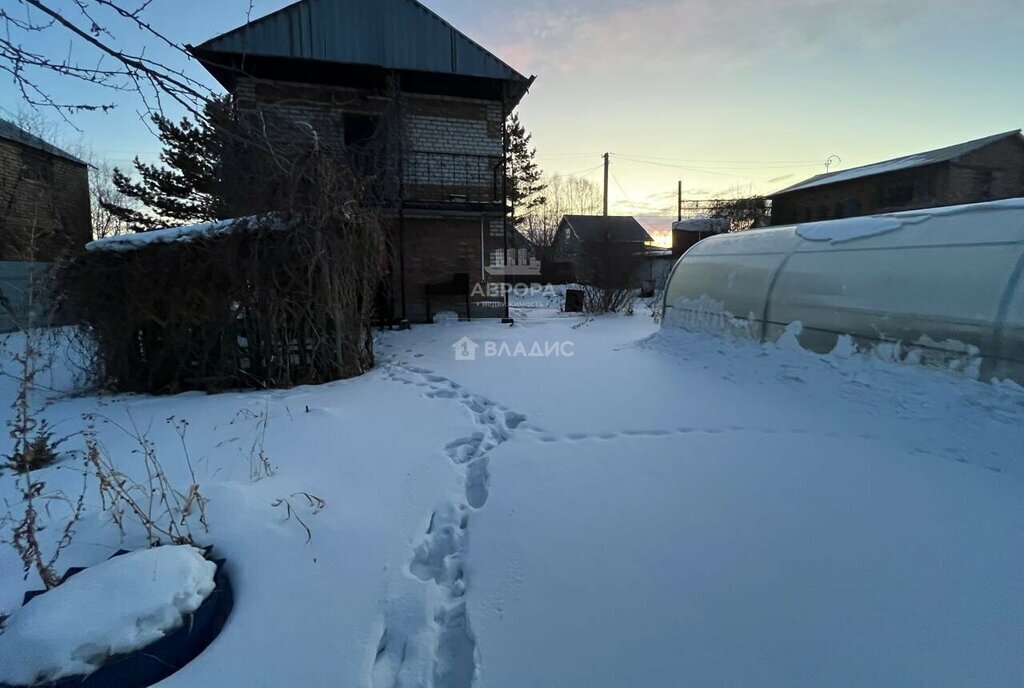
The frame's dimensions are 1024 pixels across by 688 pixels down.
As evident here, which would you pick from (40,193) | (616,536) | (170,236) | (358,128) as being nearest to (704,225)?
(358,128)

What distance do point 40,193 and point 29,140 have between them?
225 centimetres

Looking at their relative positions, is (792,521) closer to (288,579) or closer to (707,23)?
(288,579)

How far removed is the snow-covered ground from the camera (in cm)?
155

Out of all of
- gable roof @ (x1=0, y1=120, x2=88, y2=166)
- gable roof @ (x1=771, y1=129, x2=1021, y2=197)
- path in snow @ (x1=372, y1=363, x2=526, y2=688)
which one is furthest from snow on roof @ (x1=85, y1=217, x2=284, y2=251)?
gable roof @ (x1=771, y1=129, x2=1021, y2=197)

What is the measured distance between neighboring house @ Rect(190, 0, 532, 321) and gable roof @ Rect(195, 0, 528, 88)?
22mm

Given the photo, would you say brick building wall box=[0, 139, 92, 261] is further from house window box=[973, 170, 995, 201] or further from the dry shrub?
house window box=[973, 170, 995, 201]

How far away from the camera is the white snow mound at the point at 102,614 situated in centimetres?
141

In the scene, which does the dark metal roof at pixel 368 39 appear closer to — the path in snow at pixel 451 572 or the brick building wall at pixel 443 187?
the brick building wall at pixel 443 187

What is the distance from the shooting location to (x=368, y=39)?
1024 cm

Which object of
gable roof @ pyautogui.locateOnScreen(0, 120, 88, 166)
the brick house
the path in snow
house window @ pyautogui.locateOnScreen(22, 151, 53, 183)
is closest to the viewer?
the path in snow

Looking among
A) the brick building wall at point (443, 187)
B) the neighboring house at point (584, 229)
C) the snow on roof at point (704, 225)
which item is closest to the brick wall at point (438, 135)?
the brick building wall at point (443, 187)

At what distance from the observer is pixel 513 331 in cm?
974

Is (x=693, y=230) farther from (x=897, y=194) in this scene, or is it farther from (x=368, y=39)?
(x=368, y=39)

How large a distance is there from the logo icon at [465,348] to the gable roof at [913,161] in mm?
22910
